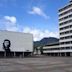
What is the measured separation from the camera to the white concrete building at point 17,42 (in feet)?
473

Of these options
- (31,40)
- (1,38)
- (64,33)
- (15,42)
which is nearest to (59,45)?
(64,33)

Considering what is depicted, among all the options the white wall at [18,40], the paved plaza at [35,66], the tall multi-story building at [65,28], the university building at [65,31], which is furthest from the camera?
the white wall at [18,40]

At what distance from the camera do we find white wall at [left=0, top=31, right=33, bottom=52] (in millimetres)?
145512

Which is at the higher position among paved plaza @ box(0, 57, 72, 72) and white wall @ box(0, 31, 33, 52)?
white wall @ box(0, 31, 33, 52)

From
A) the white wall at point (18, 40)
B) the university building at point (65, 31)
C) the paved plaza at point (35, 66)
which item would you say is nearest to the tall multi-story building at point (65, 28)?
the university building at point (65, 31)

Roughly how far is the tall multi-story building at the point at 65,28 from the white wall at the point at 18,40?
79.5 ft

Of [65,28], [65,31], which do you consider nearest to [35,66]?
[65,31]

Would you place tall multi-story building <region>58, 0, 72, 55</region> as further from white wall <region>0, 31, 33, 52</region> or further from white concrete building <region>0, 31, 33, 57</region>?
white concrete building <region>0, 31, 33, 57</region>

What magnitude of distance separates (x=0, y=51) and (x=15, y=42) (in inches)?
523

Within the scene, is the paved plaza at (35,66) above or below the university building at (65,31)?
below

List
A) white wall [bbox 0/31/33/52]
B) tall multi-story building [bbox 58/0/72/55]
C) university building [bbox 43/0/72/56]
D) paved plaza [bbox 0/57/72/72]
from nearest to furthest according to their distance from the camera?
paved plaza [bbox 0/57/72/72] < tall multi-story building [bbox 58/0/72/55] < university building [bbox 43/0/72/56] < white wall [bbox 0/31/33/52]

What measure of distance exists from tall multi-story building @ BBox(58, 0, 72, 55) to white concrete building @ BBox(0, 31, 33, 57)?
24398 mm

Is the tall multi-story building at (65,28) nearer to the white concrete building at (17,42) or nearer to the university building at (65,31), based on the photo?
the university building at (65,31)

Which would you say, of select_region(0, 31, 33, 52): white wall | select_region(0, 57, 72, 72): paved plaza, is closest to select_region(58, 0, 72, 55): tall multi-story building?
select_region(0, 31, 33, 52): white wall
